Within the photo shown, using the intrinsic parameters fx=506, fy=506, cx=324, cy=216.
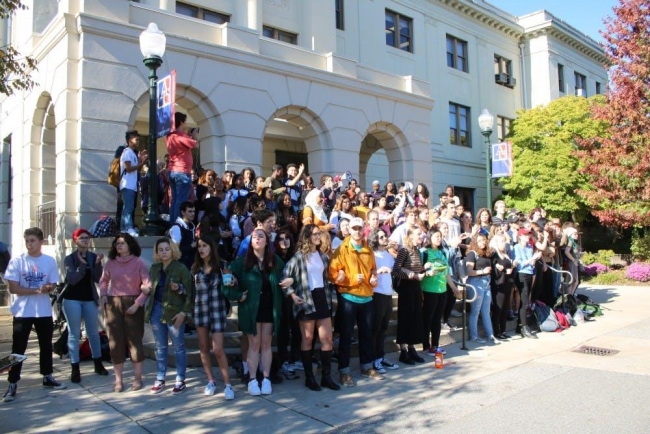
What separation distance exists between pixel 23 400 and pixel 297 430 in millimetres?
3197

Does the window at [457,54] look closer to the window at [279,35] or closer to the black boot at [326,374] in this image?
the window at [279,35]

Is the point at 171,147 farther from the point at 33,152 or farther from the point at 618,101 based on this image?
the point at 618,101

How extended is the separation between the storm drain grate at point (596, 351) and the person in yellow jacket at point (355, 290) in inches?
142

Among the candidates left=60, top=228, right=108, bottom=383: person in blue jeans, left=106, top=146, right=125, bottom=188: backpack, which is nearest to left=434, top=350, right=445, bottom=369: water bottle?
left=60, top=228, right=108, bottom=383: person in blue jeans

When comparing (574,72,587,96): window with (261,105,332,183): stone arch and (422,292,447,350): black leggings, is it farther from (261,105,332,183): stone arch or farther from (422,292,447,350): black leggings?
(422,292,447,350): black leggings

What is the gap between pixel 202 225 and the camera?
23.5 ft

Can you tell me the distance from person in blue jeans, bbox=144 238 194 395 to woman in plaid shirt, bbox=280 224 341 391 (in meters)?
1.17

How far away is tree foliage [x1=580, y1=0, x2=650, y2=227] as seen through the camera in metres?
18.4

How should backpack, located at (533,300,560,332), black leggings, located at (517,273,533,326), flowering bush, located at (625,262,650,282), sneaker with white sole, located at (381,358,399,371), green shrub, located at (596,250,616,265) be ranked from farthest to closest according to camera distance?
green shrub, located at (596,250,616,265) < flowering bush, located at (625,262,650,282) < backpack, located at (533,300,560,332) < black leggings, located at (517,273,533,326) < sneaker with white sole, located at (381,358,399,371)

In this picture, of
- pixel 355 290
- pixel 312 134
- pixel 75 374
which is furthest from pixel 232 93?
pixel 75 374

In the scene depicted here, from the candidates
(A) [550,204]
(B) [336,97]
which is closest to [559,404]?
(B) [336,97]

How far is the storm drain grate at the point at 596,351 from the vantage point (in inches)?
305

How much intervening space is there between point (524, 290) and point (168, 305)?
6.58 meters

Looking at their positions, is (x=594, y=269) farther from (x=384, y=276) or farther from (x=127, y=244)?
(x=127, y=244)
